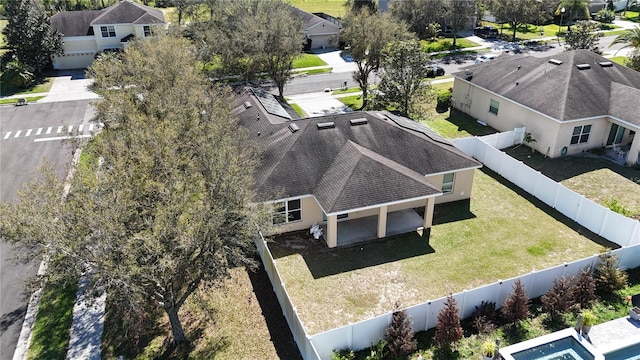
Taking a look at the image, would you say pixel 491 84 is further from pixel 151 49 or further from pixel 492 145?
pixel 151 49

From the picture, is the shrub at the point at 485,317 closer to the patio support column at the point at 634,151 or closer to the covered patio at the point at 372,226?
the covered patio at the point at 372,226

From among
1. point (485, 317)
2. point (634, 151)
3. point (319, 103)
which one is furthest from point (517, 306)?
point (319, 103)

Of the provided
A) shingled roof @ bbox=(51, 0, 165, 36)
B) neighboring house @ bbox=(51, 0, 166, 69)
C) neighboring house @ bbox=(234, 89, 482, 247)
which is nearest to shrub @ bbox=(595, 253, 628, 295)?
neighboring house @ bbox=(234, 89, 482, 247)

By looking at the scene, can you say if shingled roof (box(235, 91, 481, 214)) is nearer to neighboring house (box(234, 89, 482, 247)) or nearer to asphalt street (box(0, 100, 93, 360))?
neighboring house (box(234, 89, 482, 247))

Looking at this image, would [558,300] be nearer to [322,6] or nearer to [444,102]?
[444,102]

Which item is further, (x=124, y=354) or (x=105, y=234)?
(x=124, y=354)

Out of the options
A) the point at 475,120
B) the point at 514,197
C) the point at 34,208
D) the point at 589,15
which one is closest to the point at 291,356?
the point at 34,208

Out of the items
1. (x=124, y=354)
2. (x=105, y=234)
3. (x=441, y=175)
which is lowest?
(x=124, y=354)
